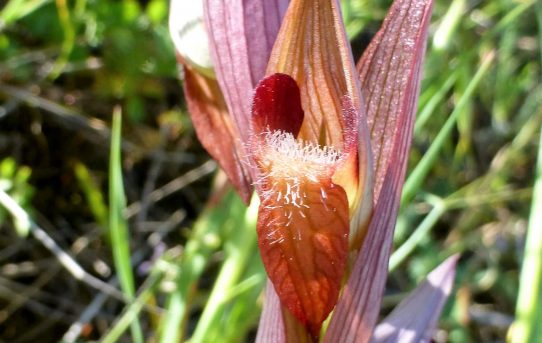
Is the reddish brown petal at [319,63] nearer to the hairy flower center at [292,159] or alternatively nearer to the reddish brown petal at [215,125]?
the hairy flower center at [292,159]

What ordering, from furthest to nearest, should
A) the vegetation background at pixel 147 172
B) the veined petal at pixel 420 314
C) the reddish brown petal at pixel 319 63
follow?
the vegetation background at pixel 147 172 → the veined petal at pixel 420 314 → the reddish brown petal at pixel 319 63

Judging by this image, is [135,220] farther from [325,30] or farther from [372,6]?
[325,30]

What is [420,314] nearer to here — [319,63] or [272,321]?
[272,321]

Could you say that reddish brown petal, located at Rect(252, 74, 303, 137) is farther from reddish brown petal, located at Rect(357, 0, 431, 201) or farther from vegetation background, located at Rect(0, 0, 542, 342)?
vegetation background, located at Rect(0, 0, 542, 342)

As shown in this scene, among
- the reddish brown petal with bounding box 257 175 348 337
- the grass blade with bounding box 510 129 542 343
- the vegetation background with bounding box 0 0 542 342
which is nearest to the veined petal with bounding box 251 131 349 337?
the reddish brown petal with bounding box 257 175 348 337

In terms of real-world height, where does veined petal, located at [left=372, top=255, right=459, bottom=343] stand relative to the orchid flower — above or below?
below

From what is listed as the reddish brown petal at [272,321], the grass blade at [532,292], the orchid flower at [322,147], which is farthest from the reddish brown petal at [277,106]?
the grass blade at [532,292]
